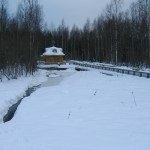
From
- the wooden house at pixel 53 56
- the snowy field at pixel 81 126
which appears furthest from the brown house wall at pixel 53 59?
the snowy field at pixel 81 126

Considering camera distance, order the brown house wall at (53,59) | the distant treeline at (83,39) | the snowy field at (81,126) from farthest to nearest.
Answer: the brown house wall at (53,59)
the distant treeline at (83,39)
the snowy field at (81,126)

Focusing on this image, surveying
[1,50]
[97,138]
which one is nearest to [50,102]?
[97,138]

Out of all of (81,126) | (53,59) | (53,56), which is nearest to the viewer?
(81,126)

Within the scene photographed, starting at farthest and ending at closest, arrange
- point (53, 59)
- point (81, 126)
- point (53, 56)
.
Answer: point (53, 59) → point (53, 56) → point (81, 126)

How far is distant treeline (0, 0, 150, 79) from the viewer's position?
3370cm

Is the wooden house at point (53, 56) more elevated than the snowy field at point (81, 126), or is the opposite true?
the wooden house at point (53, 56)

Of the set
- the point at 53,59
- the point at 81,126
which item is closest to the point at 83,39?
the point at 53,59

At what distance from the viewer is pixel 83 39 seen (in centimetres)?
8862

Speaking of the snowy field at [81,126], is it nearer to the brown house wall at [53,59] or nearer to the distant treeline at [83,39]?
the distant treeline at [83,39]

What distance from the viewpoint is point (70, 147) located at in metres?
8.07

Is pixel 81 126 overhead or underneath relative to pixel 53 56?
underneath

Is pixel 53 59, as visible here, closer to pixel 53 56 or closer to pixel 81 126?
pixel 53 56

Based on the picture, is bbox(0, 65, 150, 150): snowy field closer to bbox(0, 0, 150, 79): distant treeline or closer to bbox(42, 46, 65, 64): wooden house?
bbox(0, 0, 150, 79): distant treeline

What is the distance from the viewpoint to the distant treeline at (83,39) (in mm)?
33700
